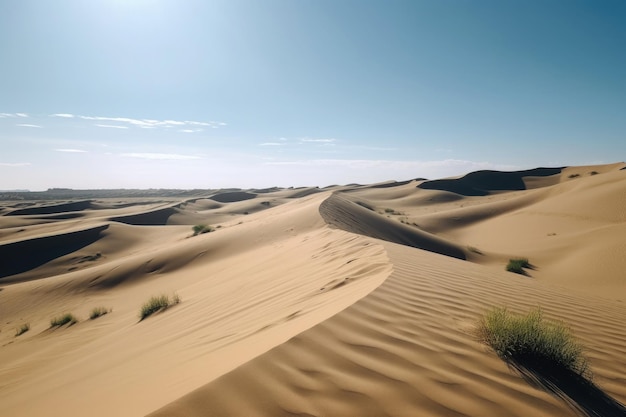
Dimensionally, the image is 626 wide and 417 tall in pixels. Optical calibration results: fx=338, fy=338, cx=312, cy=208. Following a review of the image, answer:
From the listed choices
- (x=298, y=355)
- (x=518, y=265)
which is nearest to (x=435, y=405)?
(x=298, y=355)

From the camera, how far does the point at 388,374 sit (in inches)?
88.8

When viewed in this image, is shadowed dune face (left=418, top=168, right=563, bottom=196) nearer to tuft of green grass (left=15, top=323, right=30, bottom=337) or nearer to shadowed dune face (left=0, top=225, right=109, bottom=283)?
shadowed dune face (left=0, top=225, right=109, bottom=283)

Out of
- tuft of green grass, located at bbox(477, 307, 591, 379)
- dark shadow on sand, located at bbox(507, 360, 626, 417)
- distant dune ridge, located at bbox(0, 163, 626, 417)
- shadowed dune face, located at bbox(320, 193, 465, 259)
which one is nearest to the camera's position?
distant dune ridge, located at bbox(0, 163, 626, 417)

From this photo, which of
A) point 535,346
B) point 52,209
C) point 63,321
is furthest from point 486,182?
point 52,209

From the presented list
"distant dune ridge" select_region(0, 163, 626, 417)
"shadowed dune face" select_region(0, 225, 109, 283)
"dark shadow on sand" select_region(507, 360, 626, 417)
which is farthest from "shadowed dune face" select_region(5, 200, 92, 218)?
"dark shadow on sand" select_region(507, 360, 626, 417)

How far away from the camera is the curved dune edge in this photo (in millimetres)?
1960

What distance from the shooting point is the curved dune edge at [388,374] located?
1.96 metres

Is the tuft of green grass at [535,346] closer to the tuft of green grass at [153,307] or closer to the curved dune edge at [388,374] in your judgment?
the curved dune edge at [388,374]

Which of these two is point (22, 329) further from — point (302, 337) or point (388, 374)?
point (388, 374)

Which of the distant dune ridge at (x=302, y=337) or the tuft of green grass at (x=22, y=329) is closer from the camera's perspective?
the distant dune ridge at (x=302, y=337)

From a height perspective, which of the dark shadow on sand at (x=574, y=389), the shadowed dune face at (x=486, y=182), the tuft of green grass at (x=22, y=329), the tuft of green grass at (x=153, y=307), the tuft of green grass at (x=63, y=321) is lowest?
the tuft of green grass at (x=22, y=329)

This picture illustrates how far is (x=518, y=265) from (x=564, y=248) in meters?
4.27

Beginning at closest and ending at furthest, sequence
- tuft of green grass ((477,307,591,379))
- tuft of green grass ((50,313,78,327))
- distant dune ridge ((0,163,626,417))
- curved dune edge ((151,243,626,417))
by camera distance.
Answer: curved dune edge ((151,243,626,417)) → distant dune ridge ((0,163,626,417)) → tuft of green grass ((477,307,591,379)) → tuft of green grass ((50,313,78,327))

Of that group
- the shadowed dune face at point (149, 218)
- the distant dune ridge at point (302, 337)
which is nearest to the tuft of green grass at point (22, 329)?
the distant dune ridge at point (302, 337)
